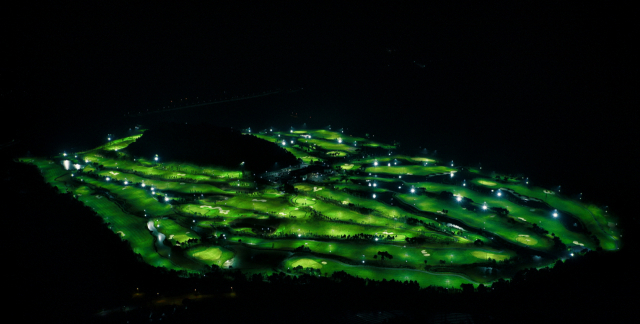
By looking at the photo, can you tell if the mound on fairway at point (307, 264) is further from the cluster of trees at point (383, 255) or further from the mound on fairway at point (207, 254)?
the mound on fairway at point (207, 254)

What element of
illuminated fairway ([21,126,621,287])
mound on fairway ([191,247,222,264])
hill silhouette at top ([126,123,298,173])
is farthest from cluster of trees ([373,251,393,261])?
hill silhouette at top ([126,123,298,173])

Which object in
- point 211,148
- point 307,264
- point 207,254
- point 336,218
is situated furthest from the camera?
point 211,148

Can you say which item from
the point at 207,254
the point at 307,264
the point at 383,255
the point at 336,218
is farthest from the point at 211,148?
the point at 383,255

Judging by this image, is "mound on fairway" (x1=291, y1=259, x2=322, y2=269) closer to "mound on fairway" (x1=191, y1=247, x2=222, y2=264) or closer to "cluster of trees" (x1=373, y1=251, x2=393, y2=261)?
"cluster of trees" (x1=373, y1=251, x2=393, y2=261)

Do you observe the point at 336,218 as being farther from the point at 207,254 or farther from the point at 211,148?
the point at 211,148

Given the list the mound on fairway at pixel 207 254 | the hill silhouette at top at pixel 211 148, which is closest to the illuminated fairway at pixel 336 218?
the mound on fairway at pixel 207 254

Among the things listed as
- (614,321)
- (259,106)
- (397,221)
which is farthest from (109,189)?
(259,106)
